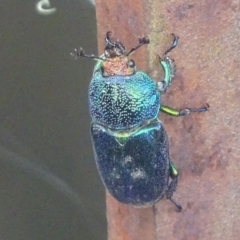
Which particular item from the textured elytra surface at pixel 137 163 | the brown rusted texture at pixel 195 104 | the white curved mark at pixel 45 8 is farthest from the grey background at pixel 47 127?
the textured elytra surface at pixel 137 163

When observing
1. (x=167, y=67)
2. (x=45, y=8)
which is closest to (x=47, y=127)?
A: (x=45, y=8)

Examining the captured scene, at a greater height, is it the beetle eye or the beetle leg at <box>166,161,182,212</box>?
the beetle eye

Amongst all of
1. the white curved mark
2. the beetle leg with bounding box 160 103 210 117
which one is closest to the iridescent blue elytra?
the beetle leg with bounding box 160 103 210 117

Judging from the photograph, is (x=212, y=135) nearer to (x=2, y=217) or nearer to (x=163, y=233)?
(x=163, y=233)

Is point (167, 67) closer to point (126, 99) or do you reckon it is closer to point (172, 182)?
point (126, 99)

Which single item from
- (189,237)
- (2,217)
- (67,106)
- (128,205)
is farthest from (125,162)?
(2,217)

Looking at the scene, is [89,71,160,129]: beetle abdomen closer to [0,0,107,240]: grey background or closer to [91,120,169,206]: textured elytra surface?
[91,120,169,206]: textured elytra surface
